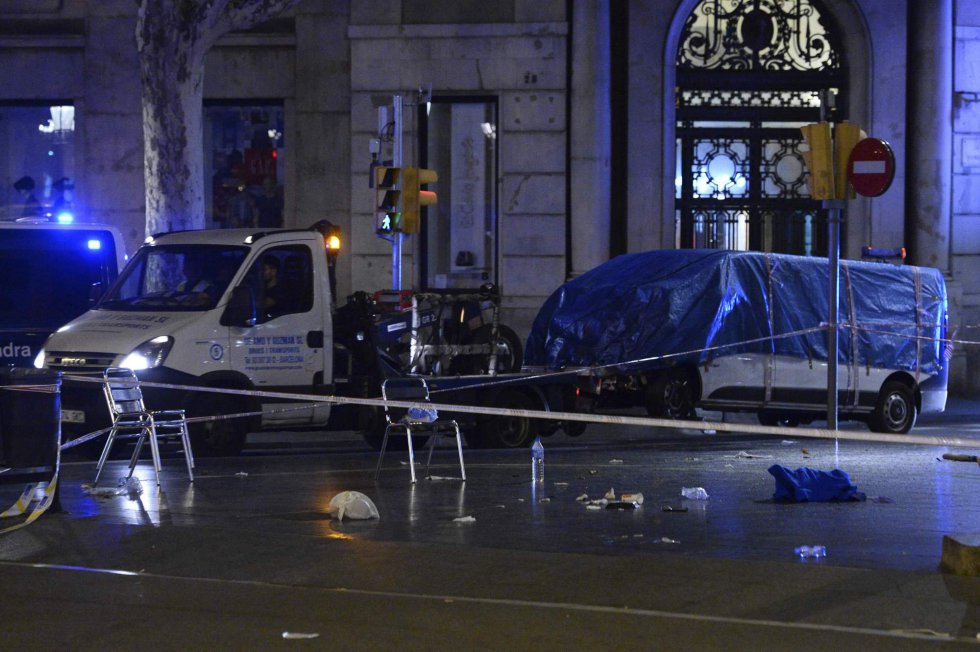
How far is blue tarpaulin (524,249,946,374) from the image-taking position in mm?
15898

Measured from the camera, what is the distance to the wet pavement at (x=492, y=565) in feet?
21.5

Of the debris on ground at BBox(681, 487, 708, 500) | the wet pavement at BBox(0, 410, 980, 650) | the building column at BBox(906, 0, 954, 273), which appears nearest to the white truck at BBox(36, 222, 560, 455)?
the wet pavement at BBox(0, 410, 980, 650)

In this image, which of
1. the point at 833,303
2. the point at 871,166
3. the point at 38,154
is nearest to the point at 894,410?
the point at 833,303

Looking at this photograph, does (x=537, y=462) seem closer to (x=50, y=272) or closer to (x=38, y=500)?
(x=38, y=500)

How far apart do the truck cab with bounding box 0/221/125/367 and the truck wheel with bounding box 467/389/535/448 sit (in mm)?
4258

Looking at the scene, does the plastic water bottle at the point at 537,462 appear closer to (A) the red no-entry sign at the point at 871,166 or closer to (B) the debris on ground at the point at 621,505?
(B) the debris on ground at the point at 621,505

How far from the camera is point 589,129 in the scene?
23.1 m

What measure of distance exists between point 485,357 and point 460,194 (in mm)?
8601

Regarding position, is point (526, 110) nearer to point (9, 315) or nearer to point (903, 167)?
point (903, 167)

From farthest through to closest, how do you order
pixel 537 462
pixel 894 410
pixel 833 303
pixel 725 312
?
pixel 894 410, pixel 725 312, pixel 833 303, pixel 537 462

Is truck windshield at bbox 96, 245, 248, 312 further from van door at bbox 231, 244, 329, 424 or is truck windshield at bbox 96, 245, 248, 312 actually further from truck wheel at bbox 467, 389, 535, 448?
truck wheel at bbox 467, 389, 535, 448

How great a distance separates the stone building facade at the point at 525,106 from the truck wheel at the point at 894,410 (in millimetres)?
6330

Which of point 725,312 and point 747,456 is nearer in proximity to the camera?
point 747,456

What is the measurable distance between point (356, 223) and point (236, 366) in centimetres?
970
